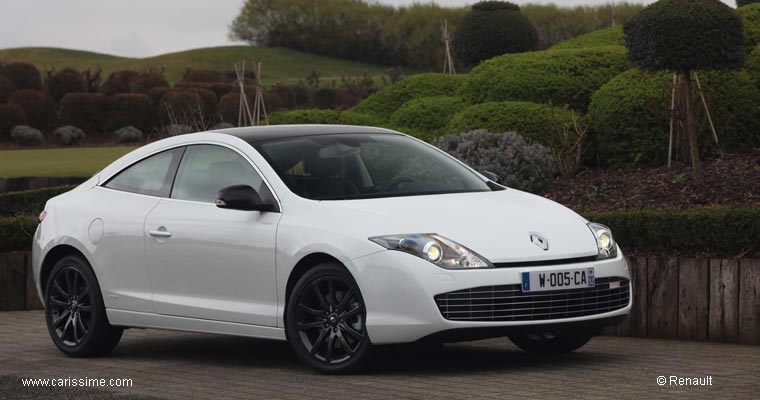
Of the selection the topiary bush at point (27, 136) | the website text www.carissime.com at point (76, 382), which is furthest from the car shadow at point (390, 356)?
the topiary bush at point (27, 136)

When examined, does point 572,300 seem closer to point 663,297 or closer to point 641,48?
point 663,297

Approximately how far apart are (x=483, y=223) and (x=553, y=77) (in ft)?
37.6

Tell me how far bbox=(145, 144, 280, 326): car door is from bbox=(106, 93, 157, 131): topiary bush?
3324cm

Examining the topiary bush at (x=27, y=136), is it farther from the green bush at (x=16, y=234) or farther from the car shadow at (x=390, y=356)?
the car shadow at (x=390, y=356)

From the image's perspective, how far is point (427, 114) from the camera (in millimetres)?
20422

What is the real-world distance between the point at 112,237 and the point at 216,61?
267ft

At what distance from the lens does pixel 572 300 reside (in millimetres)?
8109

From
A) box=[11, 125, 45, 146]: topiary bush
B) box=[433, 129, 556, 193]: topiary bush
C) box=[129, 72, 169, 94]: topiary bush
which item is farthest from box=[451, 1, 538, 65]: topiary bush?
box=[129, 72, 169, 94]: topiary bush

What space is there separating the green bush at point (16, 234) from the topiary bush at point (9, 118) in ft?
89.4

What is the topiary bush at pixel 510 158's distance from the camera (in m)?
15.9

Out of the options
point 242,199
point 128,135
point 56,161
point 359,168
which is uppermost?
point 359,168

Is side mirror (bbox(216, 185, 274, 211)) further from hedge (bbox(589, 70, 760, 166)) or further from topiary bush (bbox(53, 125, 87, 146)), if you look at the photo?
topiary bush (bbox(53, 125, 87, 146))

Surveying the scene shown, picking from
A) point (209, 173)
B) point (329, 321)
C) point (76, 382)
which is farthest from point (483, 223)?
point (76, 382)

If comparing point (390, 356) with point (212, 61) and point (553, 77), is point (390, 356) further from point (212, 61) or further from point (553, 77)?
point (212, 61)
